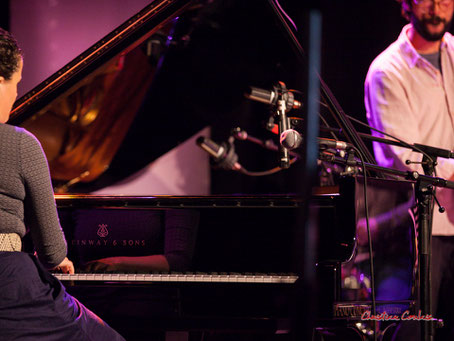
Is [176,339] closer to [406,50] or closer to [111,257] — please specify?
[111,257]

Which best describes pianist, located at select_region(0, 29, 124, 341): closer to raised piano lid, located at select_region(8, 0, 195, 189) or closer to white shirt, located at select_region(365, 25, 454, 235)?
raised piano lid, located at select_region(8, 0, 195, 189)

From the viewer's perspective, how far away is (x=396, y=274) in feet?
7.60

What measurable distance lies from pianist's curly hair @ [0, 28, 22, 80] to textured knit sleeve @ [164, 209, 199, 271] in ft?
3.29

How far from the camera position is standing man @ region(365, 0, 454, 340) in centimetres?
312

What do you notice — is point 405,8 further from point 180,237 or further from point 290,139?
point 180,237

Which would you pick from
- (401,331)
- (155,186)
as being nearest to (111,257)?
(401,331)

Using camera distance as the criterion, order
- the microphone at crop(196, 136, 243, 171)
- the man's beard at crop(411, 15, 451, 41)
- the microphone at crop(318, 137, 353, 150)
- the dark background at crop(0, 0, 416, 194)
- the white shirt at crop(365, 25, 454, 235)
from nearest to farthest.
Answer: the microphone at crop(318, 137, 353, 150), the white shirt at crop(365, 25, 454, 235), the man's beard at crop(411, 15, 451, 41), the microphone at crop(196, 136, 243, 171), the dark background at crop(0, 0, 416, 194)

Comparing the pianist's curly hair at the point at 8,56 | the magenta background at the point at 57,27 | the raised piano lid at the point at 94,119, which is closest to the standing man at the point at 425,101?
the raised piano lid at the point at 94,119

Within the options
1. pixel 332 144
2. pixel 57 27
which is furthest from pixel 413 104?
pixel 57 27

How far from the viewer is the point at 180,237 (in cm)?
254

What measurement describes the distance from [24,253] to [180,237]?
0.88 meters

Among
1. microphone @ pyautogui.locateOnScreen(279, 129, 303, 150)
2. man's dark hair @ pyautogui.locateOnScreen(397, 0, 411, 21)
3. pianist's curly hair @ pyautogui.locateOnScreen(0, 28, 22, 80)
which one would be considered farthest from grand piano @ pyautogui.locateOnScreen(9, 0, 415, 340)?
man's dark hair @ pyautogui.locateOnScreen(397, 0, 411, 21)

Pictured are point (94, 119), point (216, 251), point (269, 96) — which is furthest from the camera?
point (94, 119)

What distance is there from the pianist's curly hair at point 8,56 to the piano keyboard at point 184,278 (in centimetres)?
94
